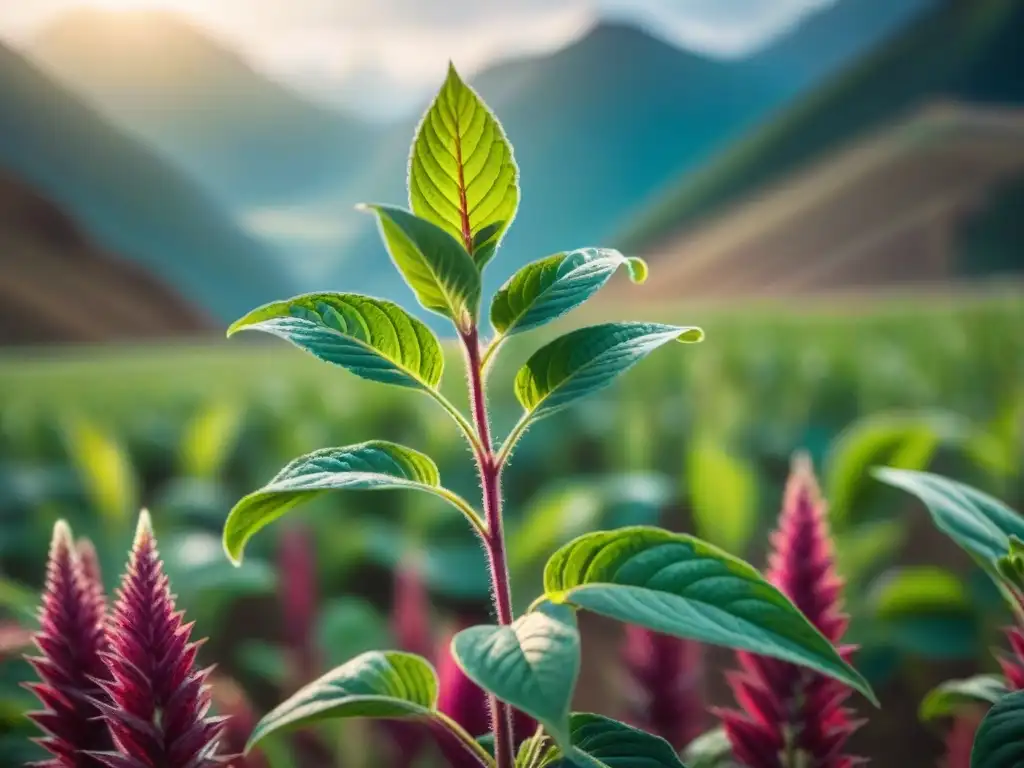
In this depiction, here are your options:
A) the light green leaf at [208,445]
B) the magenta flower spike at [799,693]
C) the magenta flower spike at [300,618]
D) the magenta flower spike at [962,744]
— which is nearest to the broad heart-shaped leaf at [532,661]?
the magenta flower spike at [799,693]

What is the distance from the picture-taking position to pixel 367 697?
199 mm

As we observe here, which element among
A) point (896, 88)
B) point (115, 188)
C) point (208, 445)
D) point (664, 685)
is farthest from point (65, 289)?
point (896, 88)

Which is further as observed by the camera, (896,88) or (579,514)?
(896,88)

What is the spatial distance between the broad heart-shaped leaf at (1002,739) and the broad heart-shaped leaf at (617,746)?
89mm

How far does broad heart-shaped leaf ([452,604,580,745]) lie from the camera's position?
166mm

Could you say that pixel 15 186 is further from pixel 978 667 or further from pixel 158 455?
pixel 978 667

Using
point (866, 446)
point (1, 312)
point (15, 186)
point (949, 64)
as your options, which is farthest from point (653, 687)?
point (949, 64)

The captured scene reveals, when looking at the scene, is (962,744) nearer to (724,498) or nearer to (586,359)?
(586,359)

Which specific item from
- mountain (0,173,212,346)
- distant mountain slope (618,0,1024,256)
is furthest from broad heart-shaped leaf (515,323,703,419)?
distant mountain slope (618,0,1024,256)

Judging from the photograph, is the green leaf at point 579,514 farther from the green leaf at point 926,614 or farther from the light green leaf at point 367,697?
the light green leaf at point 367,697

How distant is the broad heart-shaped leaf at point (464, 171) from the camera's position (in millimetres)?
222

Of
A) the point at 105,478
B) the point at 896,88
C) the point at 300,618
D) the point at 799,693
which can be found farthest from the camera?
the point at 896,88

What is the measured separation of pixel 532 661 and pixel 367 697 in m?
0.04

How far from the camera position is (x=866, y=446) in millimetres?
757
